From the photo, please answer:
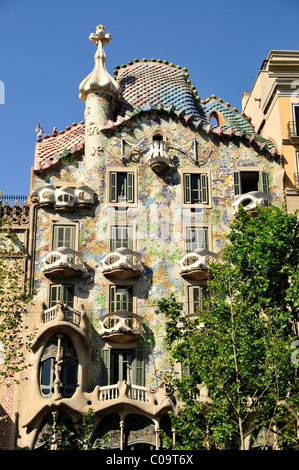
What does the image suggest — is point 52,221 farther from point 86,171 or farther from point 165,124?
point 165,124

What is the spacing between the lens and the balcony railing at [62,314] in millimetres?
32463

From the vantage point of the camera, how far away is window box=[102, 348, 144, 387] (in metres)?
32.7

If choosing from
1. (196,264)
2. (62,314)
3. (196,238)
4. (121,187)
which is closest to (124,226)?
(121,187)

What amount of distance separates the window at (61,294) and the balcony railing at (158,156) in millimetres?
6867

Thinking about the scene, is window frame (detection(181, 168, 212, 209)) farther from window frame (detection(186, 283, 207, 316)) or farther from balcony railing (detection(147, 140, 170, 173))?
window frame (detection(186, 283, 207, 316))

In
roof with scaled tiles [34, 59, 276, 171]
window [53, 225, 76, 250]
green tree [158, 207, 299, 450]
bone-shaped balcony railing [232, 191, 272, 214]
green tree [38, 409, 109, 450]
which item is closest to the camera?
green tree [158, 207, 299, 450]

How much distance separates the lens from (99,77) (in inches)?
1486

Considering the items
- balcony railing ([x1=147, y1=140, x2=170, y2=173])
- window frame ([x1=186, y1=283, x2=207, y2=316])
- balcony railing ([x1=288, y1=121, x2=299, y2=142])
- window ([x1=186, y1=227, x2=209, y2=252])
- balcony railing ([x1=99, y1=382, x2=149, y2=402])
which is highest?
A: balcony railing ([x1=288, y1=121, x2=299, y2=142])

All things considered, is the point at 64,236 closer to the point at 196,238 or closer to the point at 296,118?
the point at 196,238

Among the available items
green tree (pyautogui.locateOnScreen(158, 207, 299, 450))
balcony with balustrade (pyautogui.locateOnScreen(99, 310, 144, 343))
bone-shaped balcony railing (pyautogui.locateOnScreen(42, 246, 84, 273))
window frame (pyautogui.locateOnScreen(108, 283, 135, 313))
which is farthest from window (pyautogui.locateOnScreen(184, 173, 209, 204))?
balcony with balustrade (pyautogui.locateOnScreen(99, 310, 144, 343))

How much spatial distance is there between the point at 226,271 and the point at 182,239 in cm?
717

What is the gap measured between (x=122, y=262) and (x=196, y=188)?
5546 mm
